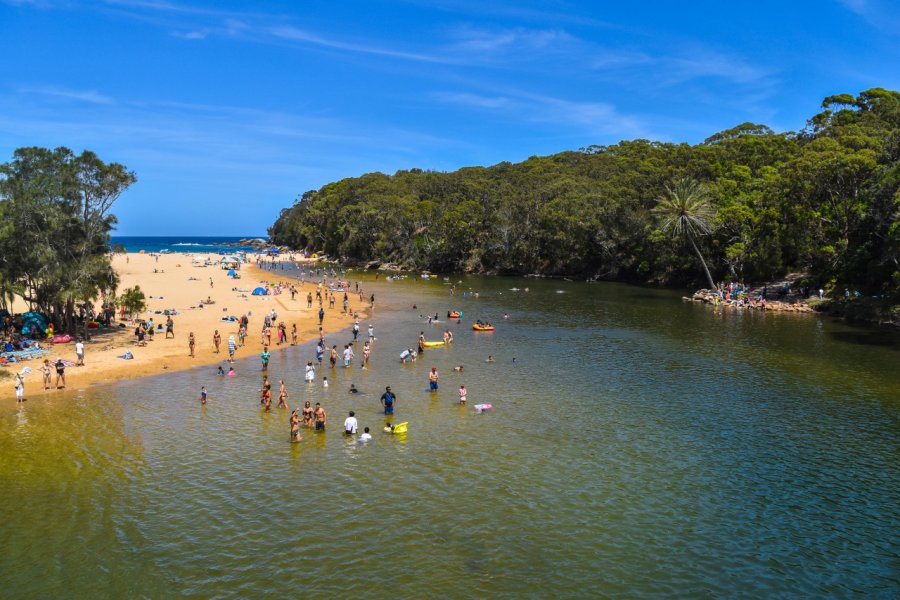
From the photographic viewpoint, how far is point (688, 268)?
278 ft

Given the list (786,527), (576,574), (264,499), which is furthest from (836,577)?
(264,499)

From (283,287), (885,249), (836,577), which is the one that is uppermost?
(885,249)

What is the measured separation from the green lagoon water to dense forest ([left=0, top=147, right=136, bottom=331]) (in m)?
9.16

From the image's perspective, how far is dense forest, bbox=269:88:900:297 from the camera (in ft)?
189

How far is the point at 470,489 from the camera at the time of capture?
61.7ft

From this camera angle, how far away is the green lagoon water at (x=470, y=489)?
46.6ft

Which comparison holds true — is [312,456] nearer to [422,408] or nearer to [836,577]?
[422,408]

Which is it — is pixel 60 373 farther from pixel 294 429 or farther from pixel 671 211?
pixel 671 211

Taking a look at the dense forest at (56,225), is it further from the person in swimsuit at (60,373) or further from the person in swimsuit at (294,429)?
the person in swimsuit at (294,429)

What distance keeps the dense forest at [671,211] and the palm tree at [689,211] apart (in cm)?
18

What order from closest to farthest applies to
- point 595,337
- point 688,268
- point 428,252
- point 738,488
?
point 738,488
point 595,337
point 688,268
point 428,252

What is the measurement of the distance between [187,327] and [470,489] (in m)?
35.2

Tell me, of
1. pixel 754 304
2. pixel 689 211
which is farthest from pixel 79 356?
pixel 689 211

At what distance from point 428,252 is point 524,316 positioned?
6197 centimetres
